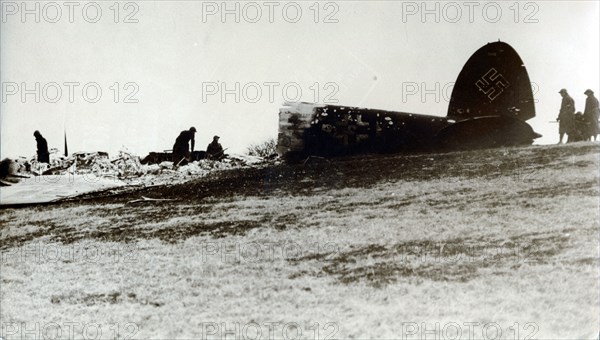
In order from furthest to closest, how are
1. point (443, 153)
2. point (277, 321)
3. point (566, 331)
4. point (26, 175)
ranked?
point (26, 175) → point (443, 153) → point (277, 321) → point (566, 331)


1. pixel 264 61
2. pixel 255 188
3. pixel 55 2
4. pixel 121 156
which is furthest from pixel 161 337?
pixel 55 2

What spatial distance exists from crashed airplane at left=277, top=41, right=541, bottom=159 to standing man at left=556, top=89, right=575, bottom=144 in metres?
0.11

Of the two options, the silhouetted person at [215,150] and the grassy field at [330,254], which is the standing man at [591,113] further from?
the silhouetted person at [215,150]

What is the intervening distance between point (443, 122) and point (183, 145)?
4.02 ft

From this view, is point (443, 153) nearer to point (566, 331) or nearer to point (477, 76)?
point (477, 76)

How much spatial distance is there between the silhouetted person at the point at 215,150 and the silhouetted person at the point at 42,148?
0.82 metres

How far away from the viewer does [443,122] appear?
2.19 meters

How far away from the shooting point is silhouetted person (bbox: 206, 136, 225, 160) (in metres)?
2.25

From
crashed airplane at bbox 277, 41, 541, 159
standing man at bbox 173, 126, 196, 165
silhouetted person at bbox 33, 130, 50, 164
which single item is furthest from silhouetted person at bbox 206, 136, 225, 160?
silhouetted person at bbox 33, 130, 50, 164

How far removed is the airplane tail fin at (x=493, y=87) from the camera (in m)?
2.09

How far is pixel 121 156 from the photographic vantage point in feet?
7.50

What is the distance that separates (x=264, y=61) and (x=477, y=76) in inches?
39.2

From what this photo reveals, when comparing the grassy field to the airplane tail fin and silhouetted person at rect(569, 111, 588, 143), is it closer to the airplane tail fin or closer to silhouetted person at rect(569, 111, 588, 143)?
silhouetted person at rect(569, 111, 588, 143)

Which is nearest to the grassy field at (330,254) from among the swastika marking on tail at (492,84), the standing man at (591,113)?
the standing man at (591,113)
